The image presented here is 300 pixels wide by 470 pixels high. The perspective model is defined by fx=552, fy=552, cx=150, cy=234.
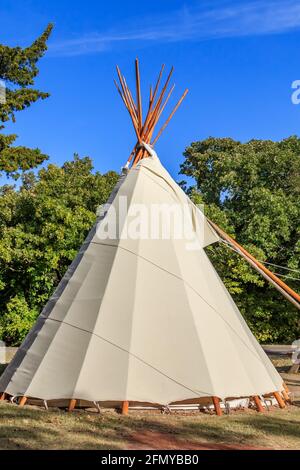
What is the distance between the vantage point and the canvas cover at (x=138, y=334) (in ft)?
21.5

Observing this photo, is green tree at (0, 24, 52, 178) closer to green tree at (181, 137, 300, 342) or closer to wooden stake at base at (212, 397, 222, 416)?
green tree at (181, 137, 300, 342)

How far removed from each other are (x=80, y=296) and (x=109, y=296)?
1.36 feet

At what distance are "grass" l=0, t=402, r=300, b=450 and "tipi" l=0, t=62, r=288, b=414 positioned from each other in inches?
9.3

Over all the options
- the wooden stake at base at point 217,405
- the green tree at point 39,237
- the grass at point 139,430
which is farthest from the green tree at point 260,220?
the grass at point 139,430

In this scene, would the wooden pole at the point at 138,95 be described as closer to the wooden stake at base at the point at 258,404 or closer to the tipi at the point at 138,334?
the tipi at the point at 138,334

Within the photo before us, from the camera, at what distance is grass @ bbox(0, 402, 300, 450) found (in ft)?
17.0

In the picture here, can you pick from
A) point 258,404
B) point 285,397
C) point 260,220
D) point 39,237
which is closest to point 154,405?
point 258,404

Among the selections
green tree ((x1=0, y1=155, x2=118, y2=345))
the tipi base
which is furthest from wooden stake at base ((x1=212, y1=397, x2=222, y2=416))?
green tree ((x1=0, y1=155, x2=118, y2=345))

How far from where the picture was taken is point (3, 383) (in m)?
7.22

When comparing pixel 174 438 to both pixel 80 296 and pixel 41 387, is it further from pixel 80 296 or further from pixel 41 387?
pixel 80 296

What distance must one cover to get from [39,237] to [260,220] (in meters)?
7.76

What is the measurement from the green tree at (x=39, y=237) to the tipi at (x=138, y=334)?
1043 centimetres
